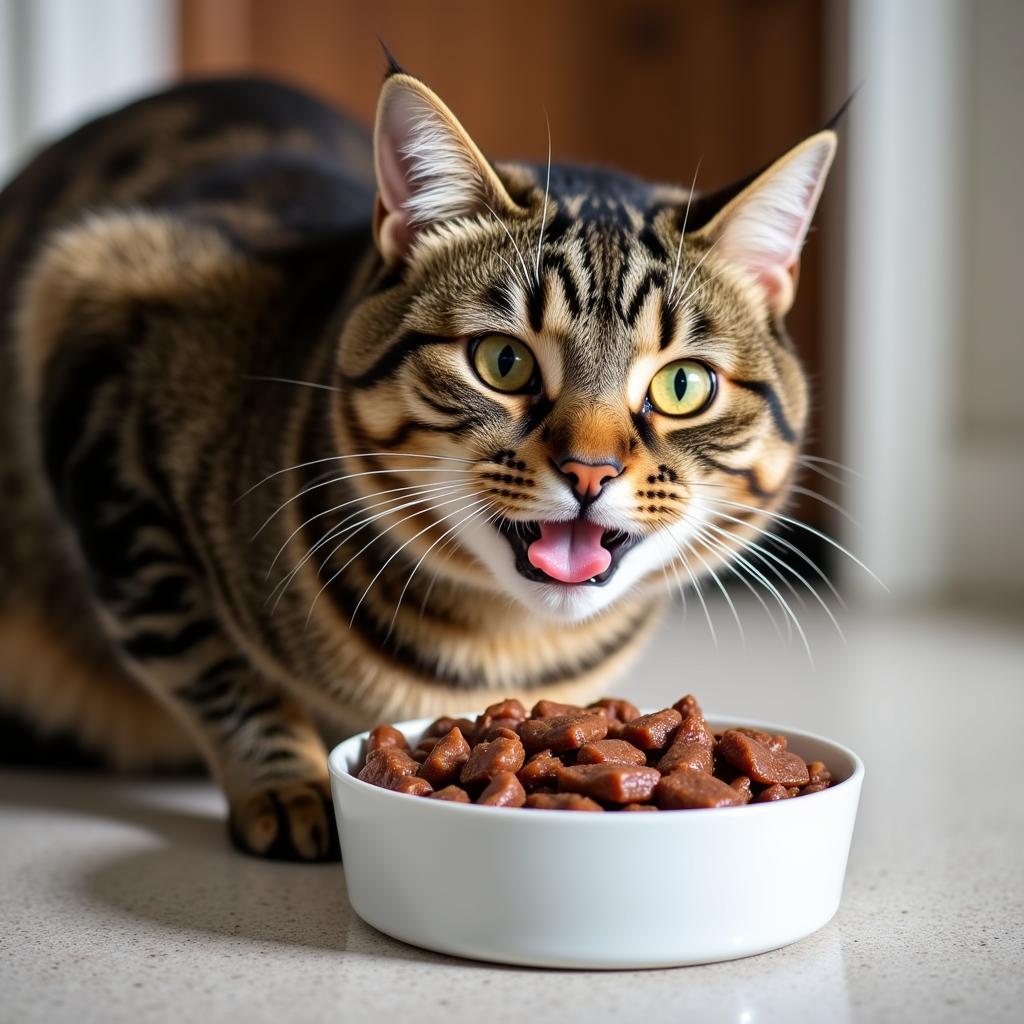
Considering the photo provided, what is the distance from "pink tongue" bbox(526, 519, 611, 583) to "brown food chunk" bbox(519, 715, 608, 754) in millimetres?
138

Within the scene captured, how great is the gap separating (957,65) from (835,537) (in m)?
0.98

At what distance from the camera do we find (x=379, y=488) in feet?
3.80

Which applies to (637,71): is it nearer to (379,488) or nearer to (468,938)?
→ (379,488)

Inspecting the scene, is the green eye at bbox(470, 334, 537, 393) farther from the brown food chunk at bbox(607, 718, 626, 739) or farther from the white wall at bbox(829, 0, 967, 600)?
the white wall at bbox(829, 0, 967, 600)

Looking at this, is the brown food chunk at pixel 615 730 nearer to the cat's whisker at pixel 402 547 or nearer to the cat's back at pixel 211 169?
the cat's whisker at pixel 402 547

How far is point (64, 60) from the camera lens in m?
2.87

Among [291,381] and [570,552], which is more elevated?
[291,381]

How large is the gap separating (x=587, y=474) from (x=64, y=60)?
2.39 meters

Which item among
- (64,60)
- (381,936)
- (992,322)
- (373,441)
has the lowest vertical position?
(381,936)

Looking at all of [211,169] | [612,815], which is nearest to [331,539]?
[612,815]

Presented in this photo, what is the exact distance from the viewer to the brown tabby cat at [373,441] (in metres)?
1.05

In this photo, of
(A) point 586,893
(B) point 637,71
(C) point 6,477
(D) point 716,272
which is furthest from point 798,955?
(B) point 637,71

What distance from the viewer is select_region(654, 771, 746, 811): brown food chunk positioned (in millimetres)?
819

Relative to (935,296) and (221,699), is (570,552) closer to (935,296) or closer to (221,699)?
(221,699)
